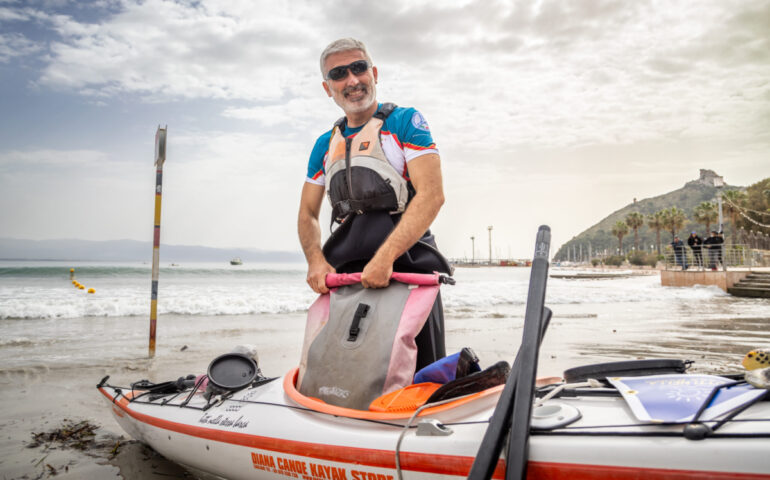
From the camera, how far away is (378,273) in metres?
2.08

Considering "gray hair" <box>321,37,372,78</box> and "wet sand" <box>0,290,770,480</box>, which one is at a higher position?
"gray hair" <box>321,37,372,78</box>

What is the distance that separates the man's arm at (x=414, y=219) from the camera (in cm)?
209

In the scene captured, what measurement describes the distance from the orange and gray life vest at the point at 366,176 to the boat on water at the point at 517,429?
885mm

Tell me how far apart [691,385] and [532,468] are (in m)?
0.54

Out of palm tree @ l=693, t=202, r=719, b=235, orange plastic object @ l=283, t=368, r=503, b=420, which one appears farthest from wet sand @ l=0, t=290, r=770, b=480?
palm tree @ l=693, t=202, r=719, b=235

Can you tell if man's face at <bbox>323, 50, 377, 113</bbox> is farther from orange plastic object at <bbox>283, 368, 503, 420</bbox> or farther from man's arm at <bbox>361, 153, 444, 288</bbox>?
orange plastic object at <bbox>283, 368, 503, 420</bbox>

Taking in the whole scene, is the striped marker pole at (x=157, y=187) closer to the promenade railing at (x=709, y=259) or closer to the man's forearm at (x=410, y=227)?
the man's forearm at (x=410, y=227)

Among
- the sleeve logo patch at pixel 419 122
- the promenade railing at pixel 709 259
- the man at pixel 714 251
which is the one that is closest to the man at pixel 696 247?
the promenade railing at pixel 709 259

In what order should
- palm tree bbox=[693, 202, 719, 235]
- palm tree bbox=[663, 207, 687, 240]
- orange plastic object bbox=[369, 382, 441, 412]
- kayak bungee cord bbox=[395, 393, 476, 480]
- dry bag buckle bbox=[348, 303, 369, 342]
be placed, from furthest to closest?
palm tree bbox=[663, 207, 687, 240] → palm tree bbox=[693, 202, 719, 235] → dry bag buckle bbox=[348, 303, 369, 342] → orange plastic object bbox=[369, 382, 441, 412] → kayak bungee cord bbox=[395, 393, 476, 480]

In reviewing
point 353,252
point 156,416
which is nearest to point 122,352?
point 156,416

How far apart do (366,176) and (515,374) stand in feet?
4.08

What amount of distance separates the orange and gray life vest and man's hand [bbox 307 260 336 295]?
0.28m

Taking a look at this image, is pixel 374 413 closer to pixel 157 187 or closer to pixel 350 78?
pixel 350 78

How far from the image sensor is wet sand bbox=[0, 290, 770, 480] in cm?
284
